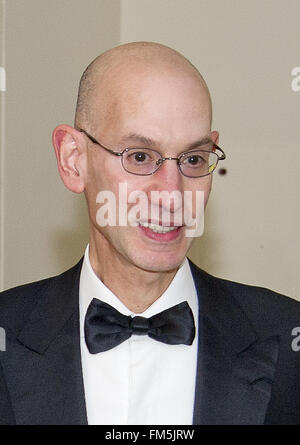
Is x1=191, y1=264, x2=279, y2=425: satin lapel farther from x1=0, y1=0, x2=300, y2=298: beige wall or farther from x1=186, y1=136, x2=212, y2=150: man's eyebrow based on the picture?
x1=0, y1=0, x2=300, y2=298: beige wall

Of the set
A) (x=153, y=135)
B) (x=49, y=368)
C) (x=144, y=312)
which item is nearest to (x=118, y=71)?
(x=153, y=135)

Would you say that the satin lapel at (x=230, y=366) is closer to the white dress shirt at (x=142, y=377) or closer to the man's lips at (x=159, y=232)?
the white dress shirt at (x=142, y=377)

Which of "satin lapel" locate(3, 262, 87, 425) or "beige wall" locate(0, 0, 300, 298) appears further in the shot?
"beige wall" locate(0, 0, 300, 298)

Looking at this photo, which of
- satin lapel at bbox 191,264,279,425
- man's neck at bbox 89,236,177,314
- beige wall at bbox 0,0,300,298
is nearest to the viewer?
satin lapel at bbox 191,264,279,425

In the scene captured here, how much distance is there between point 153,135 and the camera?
5.96ft

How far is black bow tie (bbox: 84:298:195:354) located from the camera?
191 centimetres

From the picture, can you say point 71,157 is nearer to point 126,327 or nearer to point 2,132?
point 126,327

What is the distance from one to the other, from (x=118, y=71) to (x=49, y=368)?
1.92 ft

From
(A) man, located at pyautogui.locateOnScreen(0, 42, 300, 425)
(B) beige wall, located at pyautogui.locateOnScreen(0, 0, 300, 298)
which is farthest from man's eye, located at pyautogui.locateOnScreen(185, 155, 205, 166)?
(B) beige wall, located at pyautogui.locateOnScreen(0, 0, 300, 298)

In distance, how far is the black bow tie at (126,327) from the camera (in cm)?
191

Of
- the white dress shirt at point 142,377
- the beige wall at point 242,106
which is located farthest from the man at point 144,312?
the beige wall at point 242,106

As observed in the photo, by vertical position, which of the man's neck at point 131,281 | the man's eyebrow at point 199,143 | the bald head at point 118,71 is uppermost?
the bald head at point 118,71

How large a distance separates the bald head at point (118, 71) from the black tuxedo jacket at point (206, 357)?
349mm
